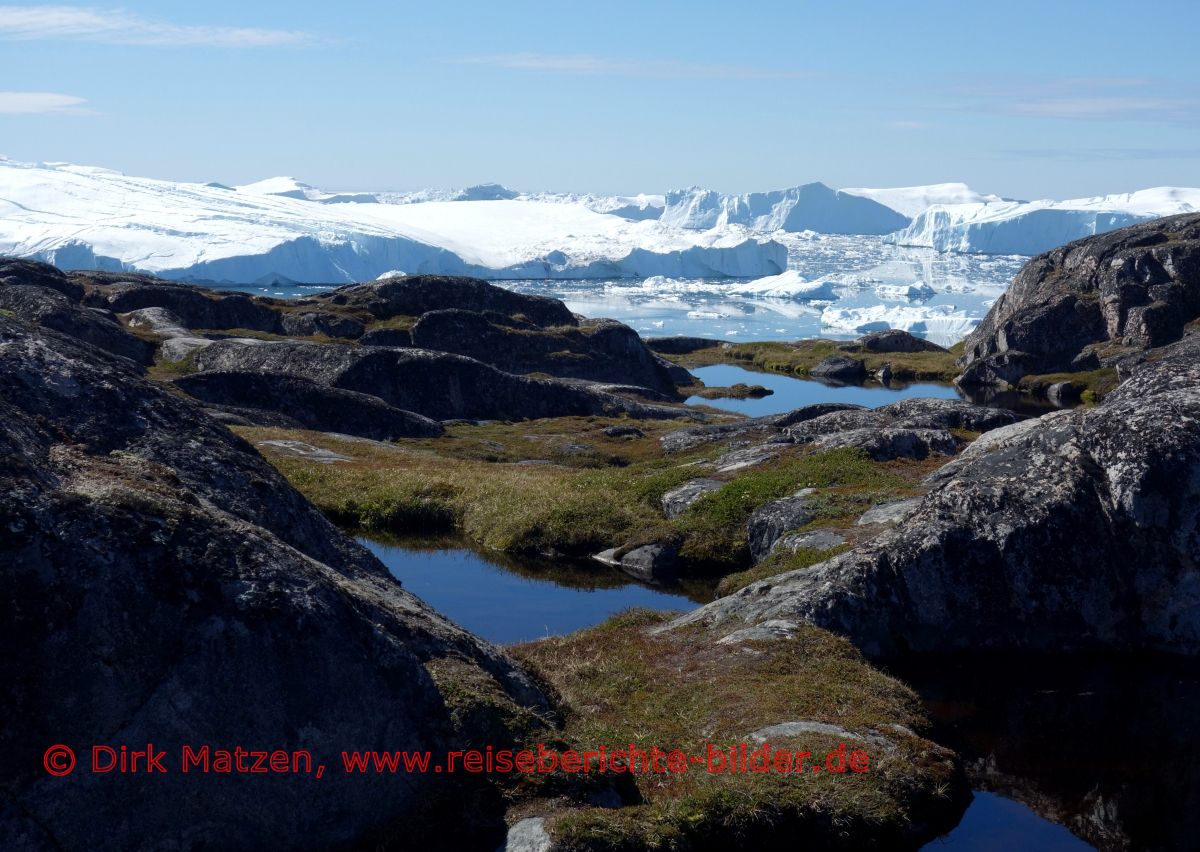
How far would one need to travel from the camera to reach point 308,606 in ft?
34.5

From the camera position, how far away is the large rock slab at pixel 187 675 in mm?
9289

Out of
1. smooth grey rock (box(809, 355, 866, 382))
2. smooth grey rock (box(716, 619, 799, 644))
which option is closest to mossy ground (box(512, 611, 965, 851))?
smooth grey rock (box(716, 619, 799, 644))

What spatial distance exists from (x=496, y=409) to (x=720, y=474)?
29.6 meters

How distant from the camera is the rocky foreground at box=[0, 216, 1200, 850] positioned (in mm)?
9664

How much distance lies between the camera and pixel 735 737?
14.1 metres

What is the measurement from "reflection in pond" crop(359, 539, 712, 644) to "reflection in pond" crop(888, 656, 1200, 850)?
7785 millimetres

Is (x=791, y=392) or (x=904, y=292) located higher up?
(x=904, y=292)

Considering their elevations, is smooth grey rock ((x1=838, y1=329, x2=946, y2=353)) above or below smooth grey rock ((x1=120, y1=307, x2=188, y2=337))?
below

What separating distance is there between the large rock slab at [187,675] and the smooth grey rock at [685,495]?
19.6 metres

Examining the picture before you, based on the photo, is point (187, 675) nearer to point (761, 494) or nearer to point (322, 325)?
point (761, 494)

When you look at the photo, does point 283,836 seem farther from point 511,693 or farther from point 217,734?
point 511,693

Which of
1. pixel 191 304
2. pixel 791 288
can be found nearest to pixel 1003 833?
pixel 191 304

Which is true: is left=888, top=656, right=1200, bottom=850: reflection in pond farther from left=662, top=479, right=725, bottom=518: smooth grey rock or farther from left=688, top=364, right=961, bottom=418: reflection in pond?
left=688, top=364, right=961, bottom=418: reflection in pond

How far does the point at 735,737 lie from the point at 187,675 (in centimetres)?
704
